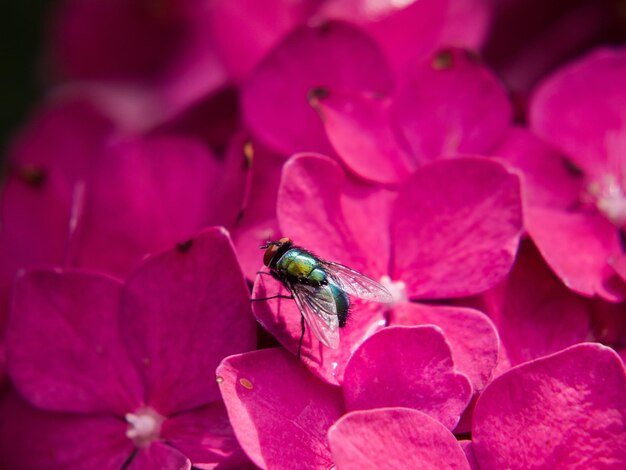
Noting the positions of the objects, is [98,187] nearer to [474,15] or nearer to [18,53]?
[474,15]

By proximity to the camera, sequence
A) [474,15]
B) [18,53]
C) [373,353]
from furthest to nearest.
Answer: [18,53]
[474,15]
[373,353]

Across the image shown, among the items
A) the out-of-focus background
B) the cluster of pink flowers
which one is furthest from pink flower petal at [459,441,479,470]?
the out-of-focus background

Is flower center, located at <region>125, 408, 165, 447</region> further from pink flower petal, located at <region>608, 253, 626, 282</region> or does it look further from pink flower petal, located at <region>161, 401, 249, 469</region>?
pink flower petal, located at <region>608, 253, 626, 282</region>

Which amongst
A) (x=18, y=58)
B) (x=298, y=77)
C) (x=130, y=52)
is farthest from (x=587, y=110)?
(x=18, y=58)

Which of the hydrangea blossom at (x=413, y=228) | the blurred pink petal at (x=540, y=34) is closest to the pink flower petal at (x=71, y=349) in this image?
the hydrangea blossom at (x=413, y=228)

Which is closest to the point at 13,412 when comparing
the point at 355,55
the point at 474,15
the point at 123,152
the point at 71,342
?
the point at 71,342

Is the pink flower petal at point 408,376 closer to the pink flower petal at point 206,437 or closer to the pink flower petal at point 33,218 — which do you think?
the pink flower petal at point 206,437
